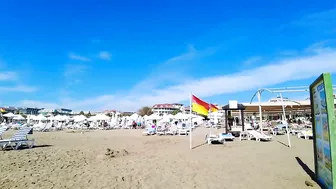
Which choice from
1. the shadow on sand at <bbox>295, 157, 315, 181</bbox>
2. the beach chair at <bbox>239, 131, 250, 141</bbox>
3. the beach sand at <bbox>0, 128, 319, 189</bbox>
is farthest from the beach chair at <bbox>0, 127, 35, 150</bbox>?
the beach chair at <bbox>239, 131, 250, 141</bbox>

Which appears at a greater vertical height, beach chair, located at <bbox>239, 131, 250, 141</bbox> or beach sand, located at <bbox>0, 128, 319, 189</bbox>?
beach chair, located at <bbox>239, 131, 250, 141</bbox>

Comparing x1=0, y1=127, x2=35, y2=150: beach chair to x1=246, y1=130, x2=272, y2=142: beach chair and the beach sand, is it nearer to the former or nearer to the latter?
the beach sand

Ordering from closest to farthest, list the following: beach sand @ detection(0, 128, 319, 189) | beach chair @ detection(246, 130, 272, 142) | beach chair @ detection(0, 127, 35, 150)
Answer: beach sand @ detection(0, 128, 319, 189)
beach chair @ detection(0, 127, 35, 150)
beach chair @ detection(246, 130, 272, 142)

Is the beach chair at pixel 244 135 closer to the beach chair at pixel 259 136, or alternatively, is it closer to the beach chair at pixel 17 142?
the beach chair at pixel 259 136

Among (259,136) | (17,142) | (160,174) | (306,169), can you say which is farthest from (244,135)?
(17,142)

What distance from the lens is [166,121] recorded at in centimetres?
3641

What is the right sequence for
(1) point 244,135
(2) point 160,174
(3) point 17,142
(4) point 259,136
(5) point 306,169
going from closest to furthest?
(2) point 160,174, (5) point 306,169, (3) point 17,142, (4) point 259,136, (1) point 244,135

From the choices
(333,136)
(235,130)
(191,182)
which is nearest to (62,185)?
(191,182)

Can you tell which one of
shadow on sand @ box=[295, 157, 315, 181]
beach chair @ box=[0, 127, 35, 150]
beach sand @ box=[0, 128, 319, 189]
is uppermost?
beach chair @ box=[0, 127, 35, 150]

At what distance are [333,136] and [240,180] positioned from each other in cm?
222

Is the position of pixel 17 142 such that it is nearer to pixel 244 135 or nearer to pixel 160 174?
pixel 160 174

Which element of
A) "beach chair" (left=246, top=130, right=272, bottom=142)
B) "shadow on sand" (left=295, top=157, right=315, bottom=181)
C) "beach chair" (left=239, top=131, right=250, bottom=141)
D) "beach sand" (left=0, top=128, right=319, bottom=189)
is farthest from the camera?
"beach chair" (left=239, top=131, right=250, bottom=141)

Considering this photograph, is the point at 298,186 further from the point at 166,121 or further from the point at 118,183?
the point at 166,121

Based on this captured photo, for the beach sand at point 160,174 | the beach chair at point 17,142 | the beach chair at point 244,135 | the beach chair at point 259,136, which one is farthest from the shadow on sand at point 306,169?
the beach chair at point 17,142
